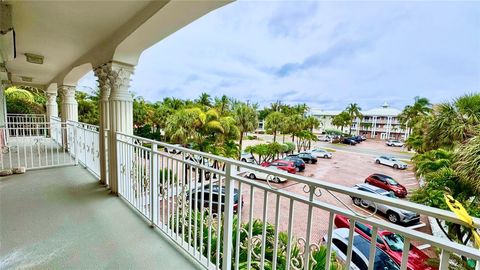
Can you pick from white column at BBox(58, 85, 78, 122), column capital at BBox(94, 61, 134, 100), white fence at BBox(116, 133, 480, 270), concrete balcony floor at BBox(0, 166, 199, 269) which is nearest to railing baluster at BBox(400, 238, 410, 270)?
white fence at BBox(116, 133, 480, 270)

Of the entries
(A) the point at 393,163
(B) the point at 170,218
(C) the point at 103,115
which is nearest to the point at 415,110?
(A) the point at 393,163

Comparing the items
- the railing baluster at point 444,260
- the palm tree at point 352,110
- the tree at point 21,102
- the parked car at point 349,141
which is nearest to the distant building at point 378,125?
the palm tree at point 352,110

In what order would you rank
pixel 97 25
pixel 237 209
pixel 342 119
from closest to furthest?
1. pixel 237 209
2. pixel 97 25
3. pixel 342 119

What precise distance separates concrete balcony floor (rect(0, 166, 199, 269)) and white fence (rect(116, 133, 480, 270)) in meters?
0.18

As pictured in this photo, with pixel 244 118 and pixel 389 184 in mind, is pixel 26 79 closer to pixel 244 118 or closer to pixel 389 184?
pixel 244 118

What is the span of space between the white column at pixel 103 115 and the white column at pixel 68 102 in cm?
350

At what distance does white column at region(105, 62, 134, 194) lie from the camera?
9.92ft

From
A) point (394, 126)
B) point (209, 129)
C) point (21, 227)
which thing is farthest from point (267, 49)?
point (21, 227)

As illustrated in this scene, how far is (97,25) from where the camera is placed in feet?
8.56

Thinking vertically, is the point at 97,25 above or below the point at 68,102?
above

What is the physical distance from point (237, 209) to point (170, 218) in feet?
3.96

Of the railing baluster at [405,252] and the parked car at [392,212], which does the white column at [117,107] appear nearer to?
the parked car at [392,212]

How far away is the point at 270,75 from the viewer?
5009cm

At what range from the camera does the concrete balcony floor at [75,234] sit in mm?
1691
